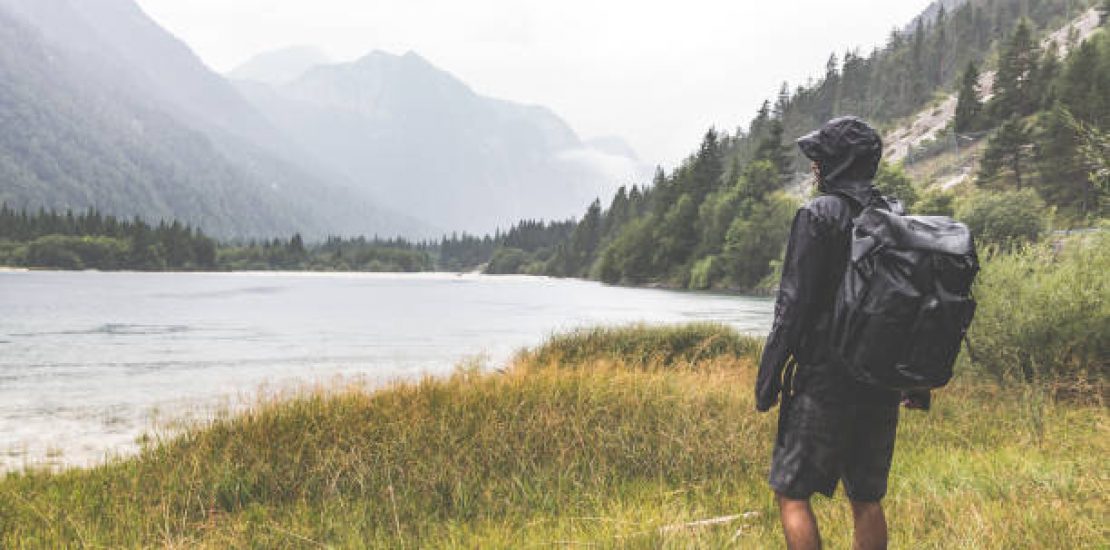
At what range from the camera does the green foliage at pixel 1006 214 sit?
4609 cm

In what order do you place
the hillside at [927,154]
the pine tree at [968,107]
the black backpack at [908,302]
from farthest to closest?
the pine tree at [968,107] < the hillside at [927,154] < the black backpack at [908,302]

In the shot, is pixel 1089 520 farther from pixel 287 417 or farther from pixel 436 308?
pixel 436 308

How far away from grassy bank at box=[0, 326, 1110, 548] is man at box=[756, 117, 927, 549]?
125cm

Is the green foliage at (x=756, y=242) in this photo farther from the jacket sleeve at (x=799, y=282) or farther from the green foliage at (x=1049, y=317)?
the jacket sleeve at (x=799, y=282)

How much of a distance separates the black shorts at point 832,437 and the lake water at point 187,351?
8.56m

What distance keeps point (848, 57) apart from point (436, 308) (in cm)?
13578

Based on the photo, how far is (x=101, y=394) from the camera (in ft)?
56.2

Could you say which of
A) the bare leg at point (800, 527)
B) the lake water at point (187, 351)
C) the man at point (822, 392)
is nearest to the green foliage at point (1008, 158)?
the lake water at point (187, 351)

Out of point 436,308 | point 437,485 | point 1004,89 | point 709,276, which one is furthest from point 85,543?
point 1004,89

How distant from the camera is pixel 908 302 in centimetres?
274

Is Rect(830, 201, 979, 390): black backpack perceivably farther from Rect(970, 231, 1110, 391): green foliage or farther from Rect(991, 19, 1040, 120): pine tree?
Rect(991, 19, 1040, 120): pine tree

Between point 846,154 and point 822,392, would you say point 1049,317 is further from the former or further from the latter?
point 822,392

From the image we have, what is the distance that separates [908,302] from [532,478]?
5.15 metres

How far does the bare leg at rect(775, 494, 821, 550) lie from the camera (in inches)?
125
